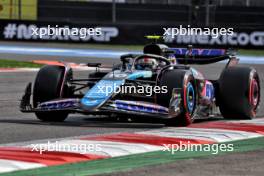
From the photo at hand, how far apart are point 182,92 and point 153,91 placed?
0.44 m

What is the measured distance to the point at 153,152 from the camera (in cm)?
867

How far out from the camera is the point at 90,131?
10664 millimetres

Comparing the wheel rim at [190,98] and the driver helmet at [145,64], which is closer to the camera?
the wheel rim at [190,98]

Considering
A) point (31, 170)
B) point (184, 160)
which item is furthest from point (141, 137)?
point (31, 170)

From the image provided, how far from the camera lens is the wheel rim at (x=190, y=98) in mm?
11202

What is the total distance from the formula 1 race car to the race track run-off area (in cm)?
38

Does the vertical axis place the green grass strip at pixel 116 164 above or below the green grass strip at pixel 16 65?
above

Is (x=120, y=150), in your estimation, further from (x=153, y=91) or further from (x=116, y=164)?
(x=153, y=91)

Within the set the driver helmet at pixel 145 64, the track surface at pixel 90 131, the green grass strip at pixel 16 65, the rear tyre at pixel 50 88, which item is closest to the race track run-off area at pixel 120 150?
the track surface at pixel 90 131

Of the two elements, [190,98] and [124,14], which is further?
[124,14]

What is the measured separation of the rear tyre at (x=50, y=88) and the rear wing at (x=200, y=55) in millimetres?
2109

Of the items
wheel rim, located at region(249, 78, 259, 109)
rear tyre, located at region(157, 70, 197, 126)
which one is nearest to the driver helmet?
rear tyre, located at region(157, 70, 197, 126)

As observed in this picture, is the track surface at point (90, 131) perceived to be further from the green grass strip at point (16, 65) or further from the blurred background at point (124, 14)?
the blurred background at point (124, 14)

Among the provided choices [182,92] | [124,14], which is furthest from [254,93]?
[124,14]
